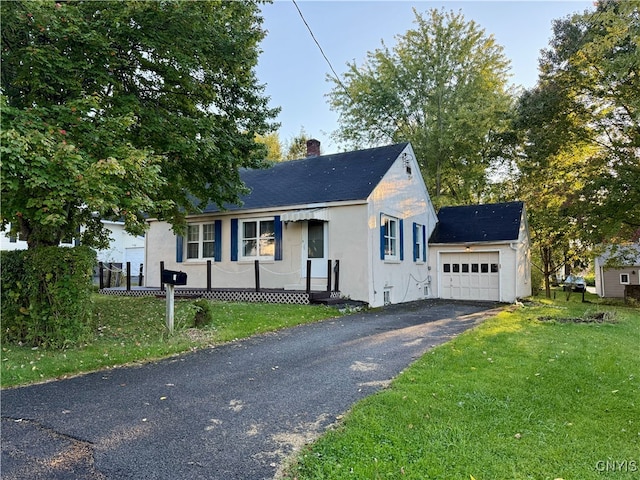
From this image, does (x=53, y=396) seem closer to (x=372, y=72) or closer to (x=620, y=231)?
(x=620, y=231)

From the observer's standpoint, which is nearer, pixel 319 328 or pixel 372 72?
pixel 319 328

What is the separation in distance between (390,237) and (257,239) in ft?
16.4

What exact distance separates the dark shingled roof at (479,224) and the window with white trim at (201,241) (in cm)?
971

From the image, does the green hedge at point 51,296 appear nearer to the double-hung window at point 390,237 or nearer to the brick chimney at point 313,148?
the double-hung window at point 390,237

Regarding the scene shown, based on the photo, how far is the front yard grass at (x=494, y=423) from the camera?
3.06 meters

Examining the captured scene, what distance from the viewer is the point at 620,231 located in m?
19.7

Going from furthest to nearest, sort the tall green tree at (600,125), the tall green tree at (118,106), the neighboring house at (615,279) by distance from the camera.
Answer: the neighboring house at (615,279) < the tall green tree at (600,125) < the tall green tree at (118,106)

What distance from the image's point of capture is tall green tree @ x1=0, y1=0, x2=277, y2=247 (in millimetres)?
5875

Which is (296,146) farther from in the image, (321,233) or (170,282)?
(170,282)

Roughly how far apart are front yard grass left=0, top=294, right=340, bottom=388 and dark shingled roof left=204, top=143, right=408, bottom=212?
14.1ft

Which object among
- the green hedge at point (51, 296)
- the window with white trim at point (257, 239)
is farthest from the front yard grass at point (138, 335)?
the window with white trim at point (257, 239)

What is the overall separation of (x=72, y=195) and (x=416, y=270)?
13665 millimetres

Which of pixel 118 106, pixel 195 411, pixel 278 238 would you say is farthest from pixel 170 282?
pixel 278 238

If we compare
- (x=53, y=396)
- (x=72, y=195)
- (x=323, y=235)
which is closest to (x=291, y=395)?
(x=53, y=396)
